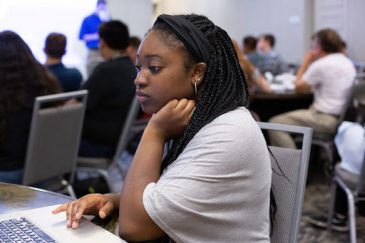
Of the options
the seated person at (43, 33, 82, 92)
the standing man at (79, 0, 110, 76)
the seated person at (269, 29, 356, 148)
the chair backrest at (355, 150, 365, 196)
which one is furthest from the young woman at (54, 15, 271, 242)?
the standing man at (79, 0, 110, 76)

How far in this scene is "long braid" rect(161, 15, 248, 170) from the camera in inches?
38.6

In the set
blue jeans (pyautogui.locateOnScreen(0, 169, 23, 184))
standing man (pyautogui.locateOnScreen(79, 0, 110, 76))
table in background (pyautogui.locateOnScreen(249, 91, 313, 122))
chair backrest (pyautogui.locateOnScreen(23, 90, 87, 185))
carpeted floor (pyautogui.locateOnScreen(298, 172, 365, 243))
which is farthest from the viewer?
standing man (pyautogui.locateOnScreen(79, 0, 110, 76))

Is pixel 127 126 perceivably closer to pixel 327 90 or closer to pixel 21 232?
pixel 327 90

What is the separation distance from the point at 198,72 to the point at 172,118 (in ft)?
0.35

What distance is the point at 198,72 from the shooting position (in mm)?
990

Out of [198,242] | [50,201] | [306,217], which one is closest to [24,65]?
[50,201]

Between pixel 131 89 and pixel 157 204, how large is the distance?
2.03m

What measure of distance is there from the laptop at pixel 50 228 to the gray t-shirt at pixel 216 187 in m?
0.11

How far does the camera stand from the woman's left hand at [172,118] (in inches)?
38.8

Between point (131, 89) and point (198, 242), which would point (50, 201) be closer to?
point (198, 242)

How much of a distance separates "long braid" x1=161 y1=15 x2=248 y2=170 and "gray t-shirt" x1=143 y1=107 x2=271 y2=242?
0.09 feet

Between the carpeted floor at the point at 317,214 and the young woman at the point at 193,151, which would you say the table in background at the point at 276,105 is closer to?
the carpeted floor at the point at 317,214

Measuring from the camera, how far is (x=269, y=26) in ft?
26.7

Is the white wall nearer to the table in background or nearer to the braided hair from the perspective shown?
the table in background
